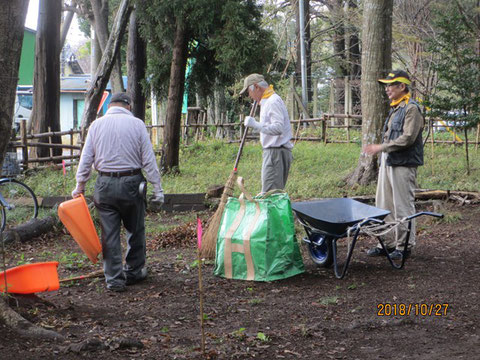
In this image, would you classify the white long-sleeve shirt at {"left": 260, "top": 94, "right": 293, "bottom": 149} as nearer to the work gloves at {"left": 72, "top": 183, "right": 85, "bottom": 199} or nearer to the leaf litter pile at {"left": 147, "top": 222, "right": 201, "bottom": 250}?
the work gloves at {"left": 72, "top": 183, "right": 85, "bottom": 199}

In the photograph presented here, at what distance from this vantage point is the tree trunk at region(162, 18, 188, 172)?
51.3ft

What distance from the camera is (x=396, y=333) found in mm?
5062

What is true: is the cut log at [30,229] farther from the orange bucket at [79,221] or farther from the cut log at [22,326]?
the cut log at [22,326]

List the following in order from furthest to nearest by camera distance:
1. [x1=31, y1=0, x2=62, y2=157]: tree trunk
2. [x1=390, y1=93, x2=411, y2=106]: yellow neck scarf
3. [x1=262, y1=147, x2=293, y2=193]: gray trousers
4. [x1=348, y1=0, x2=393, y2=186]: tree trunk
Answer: [x1=31, y1=0, x2=62, y2=157]: tree trunk → [x1=348, y1=0, x2=393, y2=186]: tree trunk → [x1=262, y1=147, x2=293, y2=193]: gray trousers → [x1=390, y1=93, x2=411, y2=106]: yellow neck scarf

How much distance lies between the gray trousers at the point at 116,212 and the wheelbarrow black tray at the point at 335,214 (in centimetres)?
166

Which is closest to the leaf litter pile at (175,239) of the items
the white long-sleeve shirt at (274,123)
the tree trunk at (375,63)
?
the white long-sleeve shirt at (274,123)

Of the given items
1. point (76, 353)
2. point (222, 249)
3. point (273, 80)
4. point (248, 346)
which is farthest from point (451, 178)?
point (76, 353)

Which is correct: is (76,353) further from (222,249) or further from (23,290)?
(222,249)

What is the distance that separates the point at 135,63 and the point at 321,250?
11.5m

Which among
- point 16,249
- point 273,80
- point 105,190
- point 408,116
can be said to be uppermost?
point 273,80

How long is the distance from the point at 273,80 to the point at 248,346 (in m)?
12.3

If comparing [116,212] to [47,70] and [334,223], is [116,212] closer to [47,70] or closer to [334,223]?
[334,223]
